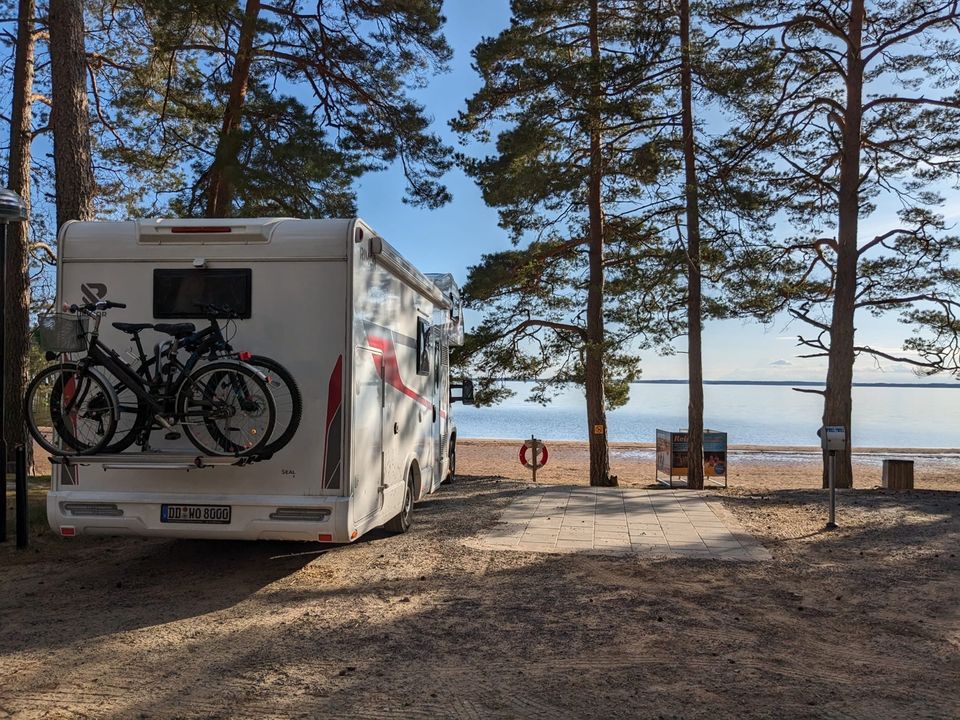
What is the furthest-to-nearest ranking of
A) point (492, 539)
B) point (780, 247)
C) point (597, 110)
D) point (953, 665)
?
point (780, 247) → point (597, 110) → point (492, 539) → point (953, 665)

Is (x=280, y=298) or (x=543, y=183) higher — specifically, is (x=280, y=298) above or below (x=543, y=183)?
below

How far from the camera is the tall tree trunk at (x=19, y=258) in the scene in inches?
457

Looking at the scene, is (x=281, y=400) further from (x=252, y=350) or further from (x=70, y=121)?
(x=70, y=121)

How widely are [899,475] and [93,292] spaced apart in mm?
10665

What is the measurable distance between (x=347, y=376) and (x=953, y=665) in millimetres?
3859

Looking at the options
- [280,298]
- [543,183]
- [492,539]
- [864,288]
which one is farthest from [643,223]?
[280,298]

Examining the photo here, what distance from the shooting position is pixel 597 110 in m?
13.3

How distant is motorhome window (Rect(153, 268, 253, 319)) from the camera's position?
5.22m

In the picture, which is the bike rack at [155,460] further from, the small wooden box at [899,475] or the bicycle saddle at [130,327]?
the small wooden box at [899,475]

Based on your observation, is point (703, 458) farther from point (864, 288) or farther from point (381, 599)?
point (381, 599)

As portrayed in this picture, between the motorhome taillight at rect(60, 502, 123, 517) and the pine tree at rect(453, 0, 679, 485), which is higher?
the pine tree at rect(453, 0, 679, 485)

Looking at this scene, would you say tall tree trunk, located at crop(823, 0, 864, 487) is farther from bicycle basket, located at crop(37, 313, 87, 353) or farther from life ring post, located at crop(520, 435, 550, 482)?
bicycle basket, located at crop(37, 313, 87, 353)

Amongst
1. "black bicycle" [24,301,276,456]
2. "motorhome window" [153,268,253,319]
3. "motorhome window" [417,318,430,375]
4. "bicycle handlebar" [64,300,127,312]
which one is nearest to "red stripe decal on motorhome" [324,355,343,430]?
"black bicycle" [24,301,276,456]

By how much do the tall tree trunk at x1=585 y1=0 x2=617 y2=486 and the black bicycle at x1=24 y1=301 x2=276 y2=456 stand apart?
1043 cm
